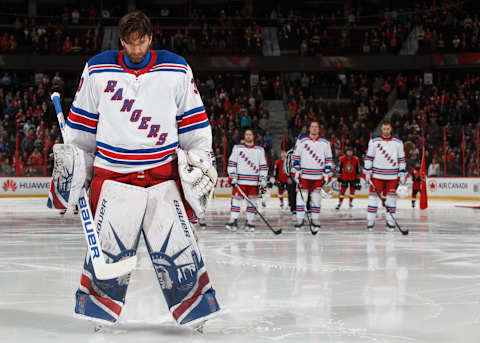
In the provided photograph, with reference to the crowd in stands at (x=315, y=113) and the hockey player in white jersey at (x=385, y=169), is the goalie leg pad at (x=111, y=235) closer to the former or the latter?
the hockey player in white jersey at (x=385, y=169)

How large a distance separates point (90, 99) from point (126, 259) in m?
0.80

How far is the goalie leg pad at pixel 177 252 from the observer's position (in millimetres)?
3328

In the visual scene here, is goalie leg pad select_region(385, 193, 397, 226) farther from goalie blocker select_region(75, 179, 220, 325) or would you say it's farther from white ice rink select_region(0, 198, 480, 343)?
goalie blocker select_region(75, 179, 220, 325)

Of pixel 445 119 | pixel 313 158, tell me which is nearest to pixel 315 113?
pixel 445 119

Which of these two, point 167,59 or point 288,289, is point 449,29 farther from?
point 167,59

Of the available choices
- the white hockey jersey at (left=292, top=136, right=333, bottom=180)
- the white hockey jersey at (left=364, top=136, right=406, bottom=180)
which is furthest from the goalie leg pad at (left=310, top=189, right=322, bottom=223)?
the white hockey jersey at (left=364, top=136, right=406, bottom=180)

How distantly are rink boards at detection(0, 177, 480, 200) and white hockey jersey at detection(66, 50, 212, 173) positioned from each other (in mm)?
14091

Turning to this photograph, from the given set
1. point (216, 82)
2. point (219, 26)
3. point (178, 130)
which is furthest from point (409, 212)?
point (219, 26)

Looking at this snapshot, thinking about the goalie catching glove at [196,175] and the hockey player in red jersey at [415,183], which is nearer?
the goalie catching glove at [196,175]

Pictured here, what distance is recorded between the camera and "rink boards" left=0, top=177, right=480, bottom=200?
17086 mm

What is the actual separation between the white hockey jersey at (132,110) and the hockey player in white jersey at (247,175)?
632 cm

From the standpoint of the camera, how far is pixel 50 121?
20234 millimetres

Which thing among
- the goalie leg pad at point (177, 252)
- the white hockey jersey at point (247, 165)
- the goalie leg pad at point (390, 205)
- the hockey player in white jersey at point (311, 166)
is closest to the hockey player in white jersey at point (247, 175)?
the white hockey jersey at point (247, 165)

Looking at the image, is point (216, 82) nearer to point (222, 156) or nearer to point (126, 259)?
point (222, 156)
